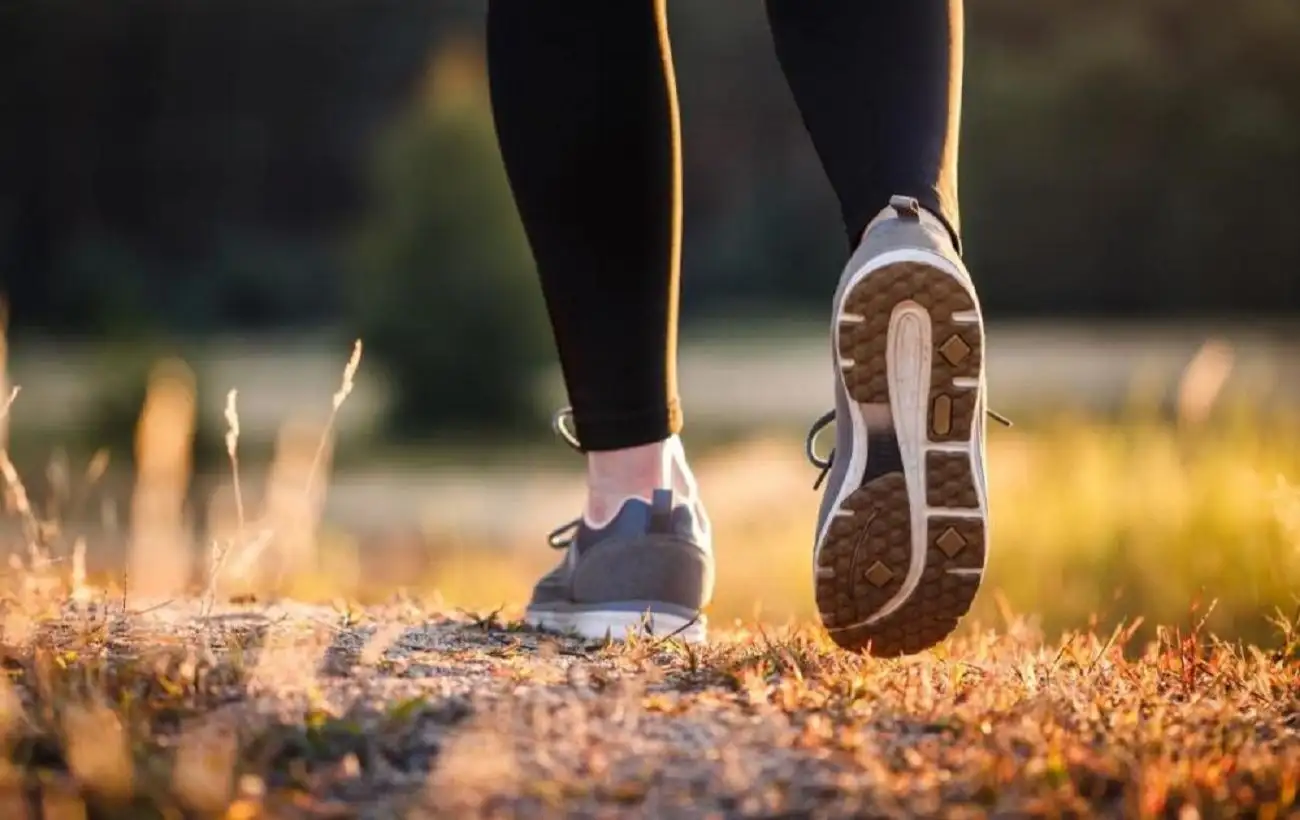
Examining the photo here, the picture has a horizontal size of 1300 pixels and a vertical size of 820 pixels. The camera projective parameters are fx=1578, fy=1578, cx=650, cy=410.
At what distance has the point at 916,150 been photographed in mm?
1693

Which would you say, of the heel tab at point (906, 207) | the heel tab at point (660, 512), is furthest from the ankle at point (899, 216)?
the heel tab at point (660, 512)

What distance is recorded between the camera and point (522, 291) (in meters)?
24.8

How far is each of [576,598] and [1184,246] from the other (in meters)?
27.8

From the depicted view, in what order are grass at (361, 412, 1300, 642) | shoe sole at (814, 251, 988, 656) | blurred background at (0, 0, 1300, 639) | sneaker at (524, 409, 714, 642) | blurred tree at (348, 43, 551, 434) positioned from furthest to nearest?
blurred tree at (348, 43, 551, 434)
blurred background at (0, 0, 1300, 639)
grass at (361, 412, 1300, 642)
sneaker at (524, 409, 714, 642)
shoe sole at (814, 251, 988, 656)

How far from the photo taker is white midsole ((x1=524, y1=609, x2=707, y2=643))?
1.95 metres

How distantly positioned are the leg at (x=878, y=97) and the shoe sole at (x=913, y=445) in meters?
0.13

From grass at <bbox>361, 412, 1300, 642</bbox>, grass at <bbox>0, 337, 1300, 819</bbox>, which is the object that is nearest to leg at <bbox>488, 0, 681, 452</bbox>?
grass at <bbox>0, 337, 1300, 819</bbox>

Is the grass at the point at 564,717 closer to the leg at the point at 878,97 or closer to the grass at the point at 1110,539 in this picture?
the leg at the point at 878,97

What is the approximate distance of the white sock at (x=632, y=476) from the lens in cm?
196

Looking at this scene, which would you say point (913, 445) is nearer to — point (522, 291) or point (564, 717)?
point (564, 717)

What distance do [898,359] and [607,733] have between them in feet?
1.62

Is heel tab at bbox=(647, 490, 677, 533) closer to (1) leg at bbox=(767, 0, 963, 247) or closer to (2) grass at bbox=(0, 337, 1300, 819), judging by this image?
(2) grass at bbox=(0, 337, 1300, 819)

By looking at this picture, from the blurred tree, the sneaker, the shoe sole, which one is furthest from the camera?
the blurred tree

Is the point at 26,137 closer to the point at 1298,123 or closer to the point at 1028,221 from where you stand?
the point at 1028,221
